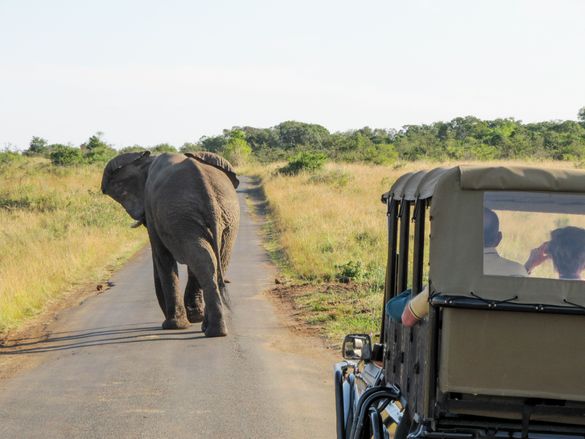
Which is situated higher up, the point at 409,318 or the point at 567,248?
the point at 567,248

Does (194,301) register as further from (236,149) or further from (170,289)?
(236,149)

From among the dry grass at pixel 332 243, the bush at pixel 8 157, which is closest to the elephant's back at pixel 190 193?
the dry grass at pixel 332 243

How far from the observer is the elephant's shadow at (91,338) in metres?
12.5

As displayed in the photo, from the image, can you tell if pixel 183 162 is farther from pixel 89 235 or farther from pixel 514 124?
pixel 514 124

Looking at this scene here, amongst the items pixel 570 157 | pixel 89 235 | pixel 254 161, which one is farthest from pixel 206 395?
pixel 254 161

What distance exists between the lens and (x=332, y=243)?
22375 mm

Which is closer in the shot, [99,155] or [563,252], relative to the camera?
[563,252]

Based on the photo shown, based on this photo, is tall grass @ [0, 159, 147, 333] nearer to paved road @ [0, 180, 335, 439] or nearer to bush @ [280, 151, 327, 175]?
paved road @ [0, 180, 335, 439]

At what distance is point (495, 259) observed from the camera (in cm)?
425

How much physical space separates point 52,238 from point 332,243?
753 centimetres

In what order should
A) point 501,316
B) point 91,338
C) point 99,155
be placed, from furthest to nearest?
point 99,155 < point 91,338 < point 501,316

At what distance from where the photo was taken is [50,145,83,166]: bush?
2281 inches

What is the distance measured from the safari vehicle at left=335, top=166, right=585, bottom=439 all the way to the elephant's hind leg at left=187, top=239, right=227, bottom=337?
843 centimetres

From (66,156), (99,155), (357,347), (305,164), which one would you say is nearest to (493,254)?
(357,347)
